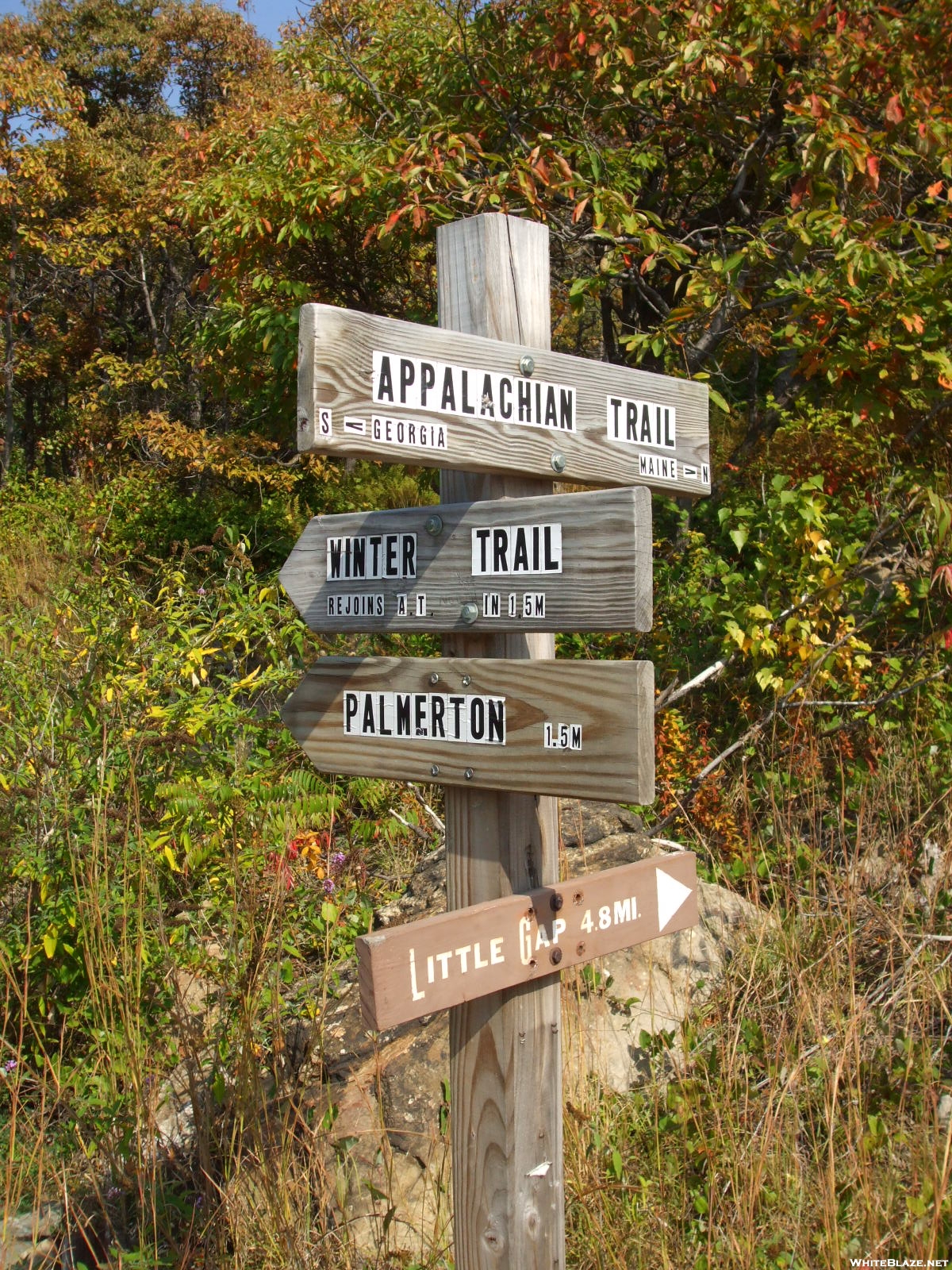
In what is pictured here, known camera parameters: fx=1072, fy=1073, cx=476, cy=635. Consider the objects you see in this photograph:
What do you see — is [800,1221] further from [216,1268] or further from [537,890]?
[216,1268]

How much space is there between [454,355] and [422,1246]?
1831mm

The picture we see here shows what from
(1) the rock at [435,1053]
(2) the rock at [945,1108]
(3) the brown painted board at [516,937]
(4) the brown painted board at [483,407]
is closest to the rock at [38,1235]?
(1) the rock at [435,1053]

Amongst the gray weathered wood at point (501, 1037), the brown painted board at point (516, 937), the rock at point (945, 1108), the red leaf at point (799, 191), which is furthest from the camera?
the red leaf at point (799, 191)

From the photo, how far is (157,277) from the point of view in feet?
45.8

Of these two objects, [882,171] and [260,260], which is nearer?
[882,171]

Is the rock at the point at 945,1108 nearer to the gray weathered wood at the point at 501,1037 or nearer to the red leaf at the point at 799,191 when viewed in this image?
the gray weathered wood at the point at 501,1037

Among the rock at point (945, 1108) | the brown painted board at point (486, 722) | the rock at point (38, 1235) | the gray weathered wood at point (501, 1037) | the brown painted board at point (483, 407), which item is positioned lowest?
the rock at point (38, 1235)

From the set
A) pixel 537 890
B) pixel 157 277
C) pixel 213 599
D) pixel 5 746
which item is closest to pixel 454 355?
pixel 537 890

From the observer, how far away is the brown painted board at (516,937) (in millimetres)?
1635

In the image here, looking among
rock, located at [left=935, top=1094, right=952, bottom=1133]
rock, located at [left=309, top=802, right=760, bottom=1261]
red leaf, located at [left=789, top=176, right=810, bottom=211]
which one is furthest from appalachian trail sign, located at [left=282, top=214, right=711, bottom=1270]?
red leaf, located at [left=789, top=176, right=810, bottom=211]

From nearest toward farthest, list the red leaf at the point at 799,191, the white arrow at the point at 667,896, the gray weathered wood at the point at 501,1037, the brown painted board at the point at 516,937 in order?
the brown painted board at the point at 516,937 → the gray weathered wood at the point at 501,1037 → the white arrow at the point at 667,896 → the red leaf at the point at 799,191

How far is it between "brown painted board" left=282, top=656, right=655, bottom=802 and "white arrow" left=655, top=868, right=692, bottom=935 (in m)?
0.42

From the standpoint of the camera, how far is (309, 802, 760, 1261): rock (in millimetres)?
2447

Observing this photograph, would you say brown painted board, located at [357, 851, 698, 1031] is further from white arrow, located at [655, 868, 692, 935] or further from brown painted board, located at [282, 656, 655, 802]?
brown painted board, located at [282, 656, 655, 802]
